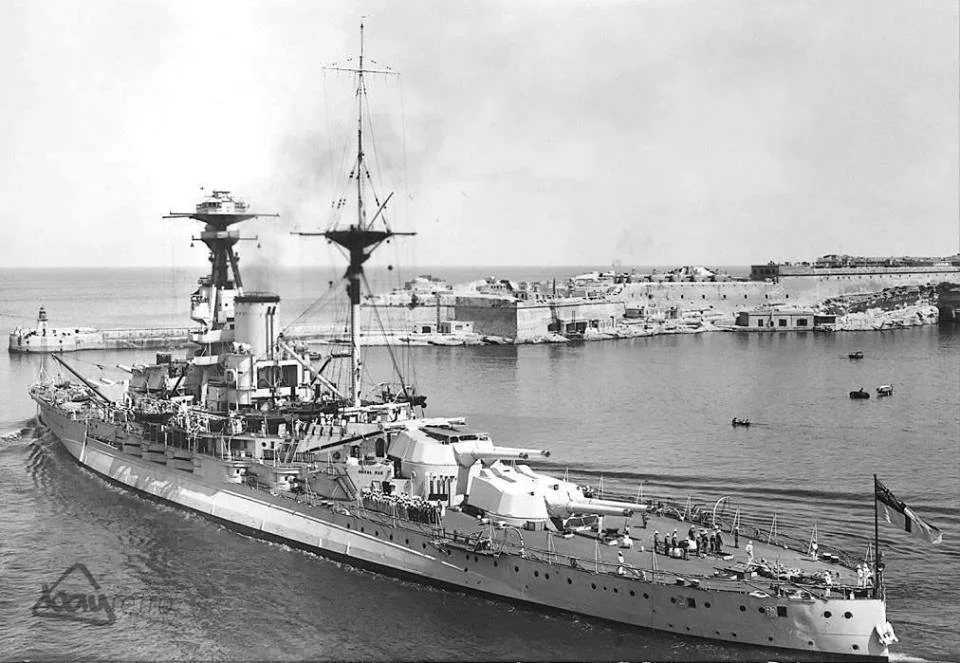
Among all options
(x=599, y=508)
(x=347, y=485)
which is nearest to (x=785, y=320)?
(x=347, y=485)

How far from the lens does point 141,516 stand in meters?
33.6

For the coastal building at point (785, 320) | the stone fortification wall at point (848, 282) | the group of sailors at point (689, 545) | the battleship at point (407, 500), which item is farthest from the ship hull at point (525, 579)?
the stone fortification wall at point (848, 282)

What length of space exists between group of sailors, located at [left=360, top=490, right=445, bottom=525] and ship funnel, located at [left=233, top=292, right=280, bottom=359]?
1041 cm

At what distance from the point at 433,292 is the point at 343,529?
79.5m

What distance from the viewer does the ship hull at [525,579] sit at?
20844 millimetres

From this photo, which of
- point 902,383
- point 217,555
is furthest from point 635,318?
point 217,555

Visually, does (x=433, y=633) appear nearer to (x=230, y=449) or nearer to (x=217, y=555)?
(x=217, y=555)

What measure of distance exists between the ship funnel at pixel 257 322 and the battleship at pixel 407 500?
0.21 ft

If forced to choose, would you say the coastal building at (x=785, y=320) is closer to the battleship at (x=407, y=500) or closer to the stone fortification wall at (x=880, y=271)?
the stone fortification wall at (x=880, y=271)

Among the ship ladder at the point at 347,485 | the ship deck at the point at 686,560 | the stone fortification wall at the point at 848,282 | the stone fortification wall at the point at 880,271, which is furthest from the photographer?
the stone fortification wall at the point at 880,271

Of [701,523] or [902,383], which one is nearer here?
[701,523]

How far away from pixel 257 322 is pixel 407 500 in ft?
39.8

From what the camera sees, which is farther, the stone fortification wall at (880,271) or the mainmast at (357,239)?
the stone fortification wall at (880,271)

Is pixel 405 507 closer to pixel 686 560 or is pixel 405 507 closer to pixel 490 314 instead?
pixel 686 560
